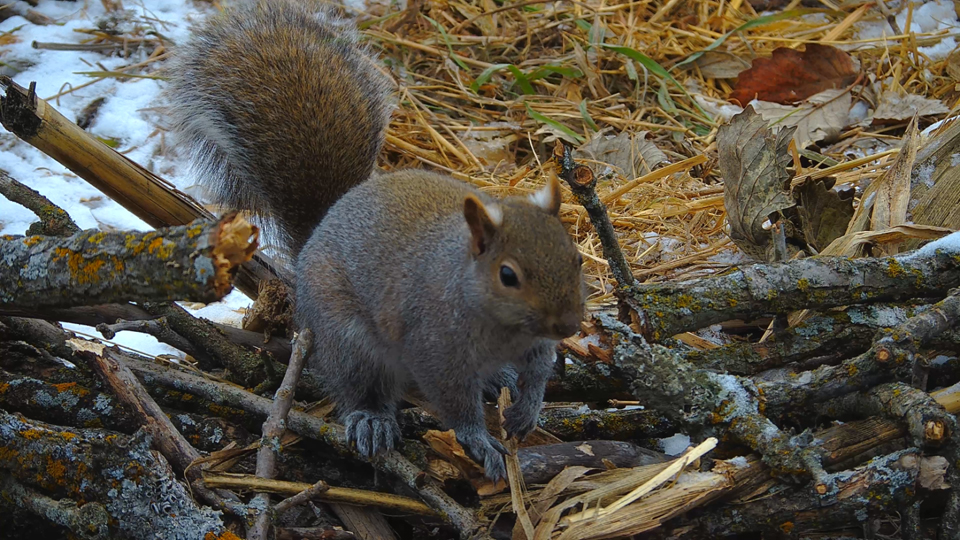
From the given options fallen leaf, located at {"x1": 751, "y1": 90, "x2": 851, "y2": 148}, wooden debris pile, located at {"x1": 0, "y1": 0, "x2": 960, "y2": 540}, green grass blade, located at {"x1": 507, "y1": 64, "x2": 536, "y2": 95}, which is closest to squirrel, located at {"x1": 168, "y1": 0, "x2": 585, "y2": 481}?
wooden debris pile, located at {"x1": 0, "y1": 0, "x2": 960, "y2": 540}

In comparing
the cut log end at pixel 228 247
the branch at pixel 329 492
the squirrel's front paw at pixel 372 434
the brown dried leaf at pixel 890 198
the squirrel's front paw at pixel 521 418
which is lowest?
the branch at pixel 329 492

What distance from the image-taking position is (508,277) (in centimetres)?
160

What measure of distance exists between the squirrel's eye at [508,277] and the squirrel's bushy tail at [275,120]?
948 millimetres

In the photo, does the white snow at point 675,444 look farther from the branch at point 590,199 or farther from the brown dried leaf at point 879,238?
the brown dried leaf at point 879,238

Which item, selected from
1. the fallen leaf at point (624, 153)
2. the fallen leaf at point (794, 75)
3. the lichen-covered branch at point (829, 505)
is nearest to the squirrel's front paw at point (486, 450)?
the lichen-covered branch at point (829, 505)

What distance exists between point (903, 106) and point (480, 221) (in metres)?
2.33

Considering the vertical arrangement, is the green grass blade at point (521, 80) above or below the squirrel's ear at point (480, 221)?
below

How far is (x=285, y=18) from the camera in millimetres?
2650

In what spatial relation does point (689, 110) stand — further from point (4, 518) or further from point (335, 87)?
point (4, 518)

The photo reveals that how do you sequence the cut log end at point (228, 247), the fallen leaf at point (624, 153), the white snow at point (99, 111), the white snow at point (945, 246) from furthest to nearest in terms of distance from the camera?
the fallen leaf at point (624, 153)
the white snow at point (99, 111)
the white snow at point (945, 246)
the cut log end at point (228, 247)

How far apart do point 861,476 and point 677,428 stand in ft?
1.31

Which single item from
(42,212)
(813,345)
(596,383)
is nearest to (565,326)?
(596,383)

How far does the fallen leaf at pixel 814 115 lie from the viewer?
315 cm

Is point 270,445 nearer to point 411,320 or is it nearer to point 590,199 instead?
point 411,320
